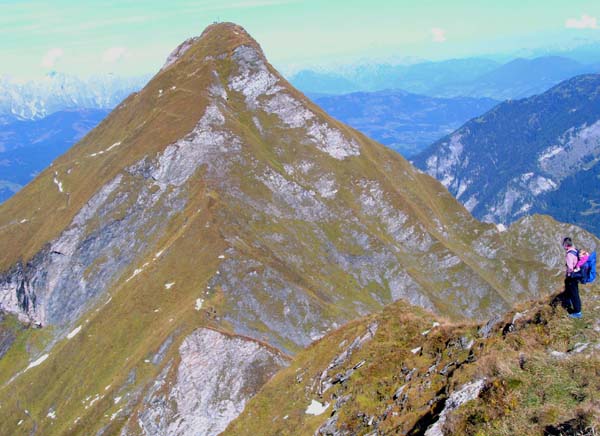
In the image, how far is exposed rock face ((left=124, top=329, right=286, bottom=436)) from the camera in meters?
87.6

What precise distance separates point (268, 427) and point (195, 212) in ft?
365

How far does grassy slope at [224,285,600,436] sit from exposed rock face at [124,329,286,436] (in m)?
37.1

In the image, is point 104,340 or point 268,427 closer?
point 268,427

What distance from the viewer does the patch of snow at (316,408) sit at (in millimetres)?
42719

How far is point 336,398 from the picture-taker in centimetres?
4175

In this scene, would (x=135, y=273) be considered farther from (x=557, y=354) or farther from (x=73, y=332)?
(x=557, y=354)

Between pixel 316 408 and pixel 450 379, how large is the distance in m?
20.4

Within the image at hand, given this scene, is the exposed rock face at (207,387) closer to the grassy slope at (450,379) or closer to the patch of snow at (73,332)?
the grassy slope at (450,379)

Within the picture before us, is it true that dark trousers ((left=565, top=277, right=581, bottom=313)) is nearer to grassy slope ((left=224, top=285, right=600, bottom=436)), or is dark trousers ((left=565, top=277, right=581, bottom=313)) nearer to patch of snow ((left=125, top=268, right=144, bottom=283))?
grassy slope ((left=224, top=285, right=600, bottom=436))

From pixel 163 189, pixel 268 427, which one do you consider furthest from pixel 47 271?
pixel 268 427

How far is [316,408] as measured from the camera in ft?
144

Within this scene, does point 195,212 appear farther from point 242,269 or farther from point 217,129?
point 217,129

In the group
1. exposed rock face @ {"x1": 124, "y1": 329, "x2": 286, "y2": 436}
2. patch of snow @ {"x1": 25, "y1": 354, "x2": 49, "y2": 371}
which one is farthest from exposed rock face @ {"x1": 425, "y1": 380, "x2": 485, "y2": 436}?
patch of snow @ {"x1": 25, "y1": 354, "x2": 49, "y2": 371}

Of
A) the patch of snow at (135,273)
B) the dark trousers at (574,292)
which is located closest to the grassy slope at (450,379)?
the dark trousers at (574,292)
